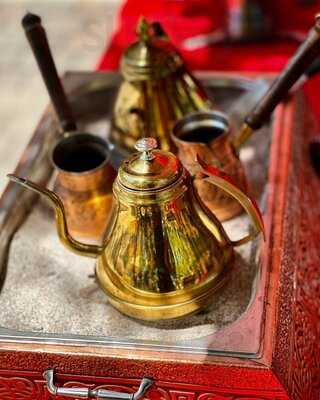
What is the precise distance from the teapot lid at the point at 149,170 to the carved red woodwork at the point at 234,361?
0.68 ft

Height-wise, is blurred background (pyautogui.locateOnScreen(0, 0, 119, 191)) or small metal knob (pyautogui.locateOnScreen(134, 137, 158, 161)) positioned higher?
small metal knob (pyautogui.locateOnScreen(134, 137, 158, 161))

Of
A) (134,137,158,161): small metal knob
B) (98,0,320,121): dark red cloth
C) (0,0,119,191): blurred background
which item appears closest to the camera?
(134,137,158,161): small metal knob

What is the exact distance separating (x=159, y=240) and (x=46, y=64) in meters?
0.37

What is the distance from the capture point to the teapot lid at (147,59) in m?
1.11

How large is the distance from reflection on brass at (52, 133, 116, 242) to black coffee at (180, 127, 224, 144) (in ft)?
0.41

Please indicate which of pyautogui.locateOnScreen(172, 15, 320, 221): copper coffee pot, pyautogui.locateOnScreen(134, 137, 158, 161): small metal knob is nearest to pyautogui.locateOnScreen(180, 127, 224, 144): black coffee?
pyautogui.locateOnScreen(172, 15, 320, 221): copper coffee pot

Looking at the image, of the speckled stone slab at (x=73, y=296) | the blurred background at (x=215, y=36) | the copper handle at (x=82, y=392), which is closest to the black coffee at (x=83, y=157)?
the speckled stone slab at (x=73, y=296)

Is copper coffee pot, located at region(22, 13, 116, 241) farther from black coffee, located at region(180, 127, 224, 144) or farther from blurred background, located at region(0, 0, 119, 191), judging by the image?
blurred background, located at region(0, 0, 119, 191)

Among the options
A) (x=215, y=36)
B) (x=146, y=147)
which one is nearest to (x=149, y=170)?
(x=146, y=147)

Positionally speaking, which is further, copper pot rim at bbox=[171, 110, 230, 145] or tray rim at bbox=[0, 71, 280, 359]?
copper pot rim at bbox=[171, 110, 230, 145]

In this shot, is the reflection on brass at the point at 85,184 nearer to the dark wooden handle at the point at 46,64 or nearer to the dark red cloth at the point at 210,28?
the dark wooden handle at the point at 46,64

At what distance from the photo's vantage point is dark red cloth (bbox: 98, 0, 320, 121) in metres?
1.70

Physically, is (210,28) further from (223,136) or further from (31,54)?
(31,54)

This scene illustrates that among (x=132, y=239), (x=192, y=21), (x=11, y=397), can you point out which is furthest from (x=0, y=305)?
(x=192, y=21)
